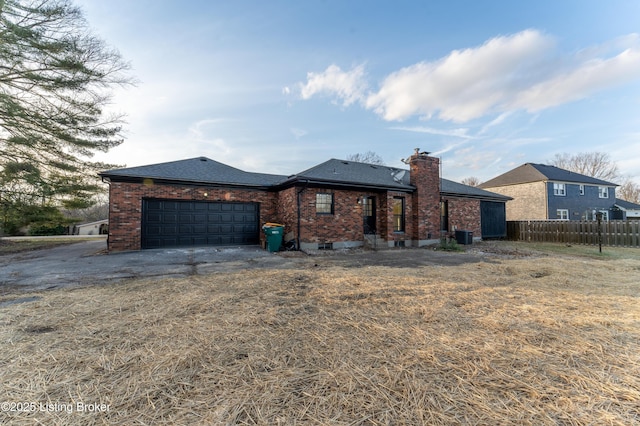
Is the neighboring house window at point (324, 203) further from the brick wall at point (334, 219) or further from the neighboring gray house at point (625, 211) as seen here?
the neighboring gray house at point (625, 211)

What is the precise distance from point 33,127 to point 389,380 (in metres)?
16.5

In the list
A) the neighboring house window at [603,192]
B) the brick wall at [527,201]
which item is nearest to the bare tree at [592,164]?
the neighboring house window at [603,192]

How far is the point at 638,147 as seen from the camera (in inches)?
621

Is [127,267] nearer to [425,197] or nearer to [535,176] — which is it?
[425,197]

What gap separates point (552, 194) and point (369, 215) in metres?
23.1

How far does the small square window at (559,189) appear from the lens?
24.3 metres

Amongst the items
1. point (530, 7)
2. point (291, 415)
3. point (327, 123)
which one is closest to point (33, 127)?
point (327, 123)

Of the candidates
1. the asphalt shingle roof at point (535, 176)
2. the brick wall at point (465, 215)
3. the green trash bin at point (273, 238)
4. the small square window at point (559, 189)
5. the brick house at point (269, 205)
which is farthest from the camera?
the asphalt shingle roof at point (535, 176)

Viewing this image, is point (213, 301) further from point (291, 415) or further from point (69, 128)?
point (69, 128)

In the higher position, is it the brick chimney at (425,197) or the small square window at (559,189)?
the small square window at (559,189)

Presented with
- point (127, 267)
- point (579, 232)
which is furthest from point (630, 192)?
point (127, 267)

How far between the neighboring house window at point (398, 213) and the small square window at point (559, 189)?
22051 millimetres

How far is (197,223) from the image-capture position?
10773mm

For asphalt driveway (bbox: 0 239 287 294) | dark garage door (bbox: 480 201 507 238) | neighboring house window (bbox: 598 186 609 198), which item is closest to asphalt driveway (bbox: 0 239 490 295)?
asphalt driveway (bbox: 0 239 287 294)
